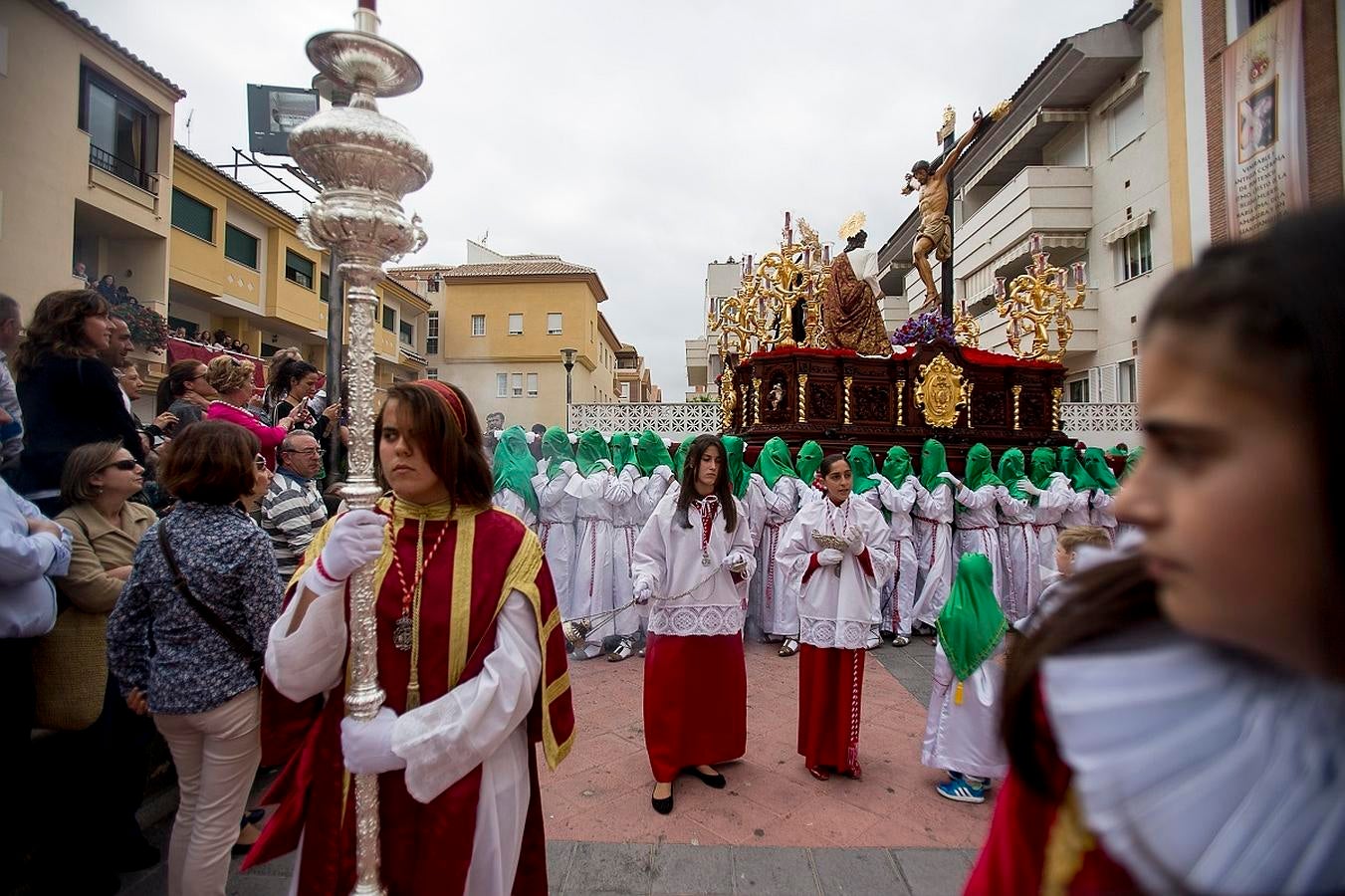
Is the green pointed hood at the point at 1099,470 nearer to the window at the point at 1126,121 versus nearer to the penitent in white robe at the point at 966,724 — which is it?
the penitent in white robe at the point at 966,724

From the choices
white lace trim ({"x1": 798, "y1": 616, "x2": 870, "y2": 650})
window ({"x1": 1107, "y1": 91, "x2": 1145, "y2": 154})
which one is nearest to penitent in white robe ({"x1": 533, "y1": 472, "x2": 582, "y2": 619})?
white lace trim ({"x1": 798, "y1": 616, "x2": 870, "y2": 650})

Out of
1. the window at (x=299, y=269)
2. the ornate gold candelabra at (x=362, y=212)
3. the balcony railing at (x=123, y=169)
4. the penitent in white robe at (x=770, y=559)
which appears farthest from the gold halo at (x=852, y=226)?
the window at (x=299, y=269)

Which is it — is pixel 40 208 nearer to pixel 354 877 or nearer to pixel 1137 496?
pixel 354 877

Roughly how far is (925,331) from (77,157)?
16.2m

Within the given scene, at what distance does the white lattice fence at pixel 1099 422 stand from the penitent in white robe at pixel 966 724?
37.4ft

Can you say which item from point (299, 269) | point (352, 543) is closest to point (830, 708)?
point (352, 543)

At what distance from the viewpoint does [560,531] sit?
7.93 meters

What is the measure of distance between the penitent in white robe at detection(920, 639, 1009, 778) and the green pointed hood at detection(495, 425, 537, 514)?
16.7 ft

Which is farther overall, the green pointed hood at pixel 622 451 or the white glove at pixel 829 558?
the green pointed hood at pixel 622 451

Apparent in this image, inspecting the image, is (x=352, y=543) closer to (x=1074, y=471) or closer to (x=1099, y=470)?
(x=1074, y=471)

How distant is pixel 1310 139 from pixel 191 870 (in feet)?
56.0

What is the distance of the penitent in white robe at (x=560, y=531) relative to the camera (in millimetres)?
7848

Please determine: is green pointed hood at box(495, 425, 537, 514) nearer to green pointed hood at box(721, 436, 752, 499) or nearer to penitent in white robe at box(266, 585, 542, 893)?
green pointed hood at box(721, 436, 752, 499)

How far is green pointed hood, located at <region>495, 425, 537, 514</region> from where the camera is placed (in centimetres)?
781
